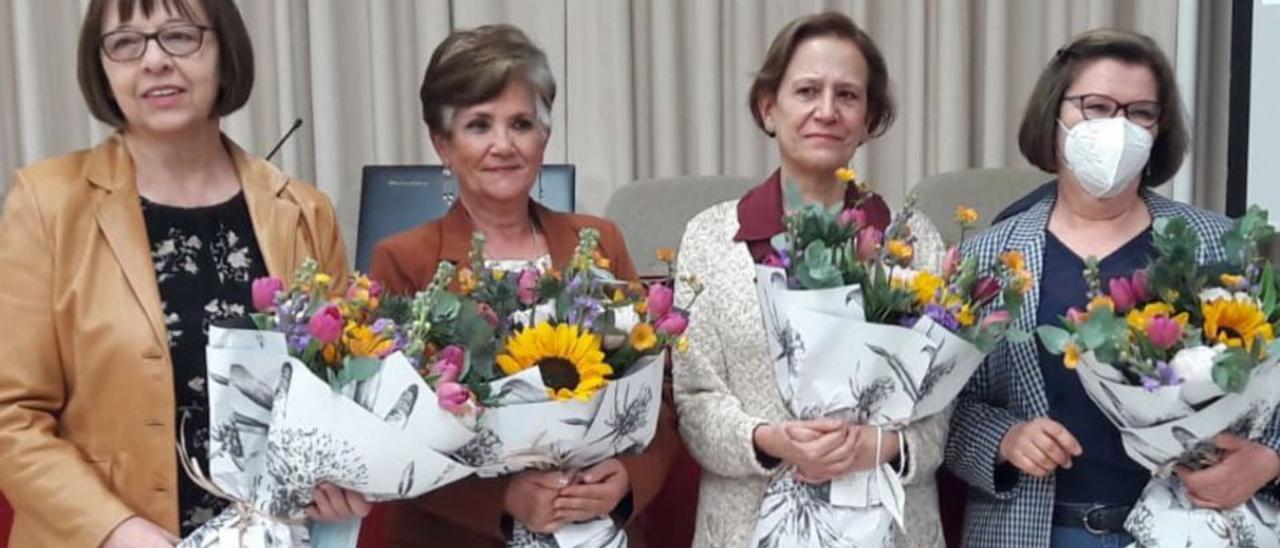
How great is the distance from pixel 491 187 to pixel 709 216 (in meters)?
0.34

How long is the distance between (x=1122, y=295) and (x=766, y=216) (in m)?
0.51

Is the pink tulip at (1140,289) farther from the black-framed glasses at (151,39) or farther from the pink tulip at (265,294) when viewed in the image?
the black-framed glasses at (151,39)

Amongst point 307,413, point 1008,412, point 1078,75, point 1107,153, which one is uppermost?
point 1078,75

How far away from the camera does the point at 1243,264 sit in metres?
1.52

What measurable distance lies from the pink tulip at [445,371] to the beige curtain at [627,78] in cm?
309

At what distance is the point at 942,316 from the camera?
1462 mm

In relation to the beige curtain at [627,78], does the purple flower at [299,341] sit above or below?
below

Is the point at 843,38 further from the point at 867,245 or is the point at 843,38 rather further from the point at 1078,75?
the point at 867,245

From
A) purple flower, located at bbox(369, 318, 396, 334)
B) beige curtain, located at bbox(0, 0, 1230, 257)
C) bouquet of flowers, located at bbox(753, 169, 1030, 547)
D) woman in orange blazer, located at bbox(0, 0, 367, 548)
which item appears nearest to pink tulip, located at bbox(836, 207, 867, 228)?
bouquet of flowers, located at bbox(753, 169, 1030, 547)

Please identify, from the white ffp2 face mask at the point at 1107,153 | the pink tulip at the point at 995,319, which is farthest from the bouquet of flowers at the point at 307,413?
the white ffp2 face mask at the point at 1107,153

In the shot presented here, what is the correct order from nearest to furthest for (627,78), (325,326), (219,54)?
(325,326) < (219,54) < (627,78)

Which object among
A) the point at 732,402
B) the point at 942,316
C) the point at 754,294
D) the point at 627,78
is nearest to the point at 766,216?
the point at 754,294

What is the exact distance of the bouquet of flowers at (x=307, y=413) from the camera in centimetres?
129

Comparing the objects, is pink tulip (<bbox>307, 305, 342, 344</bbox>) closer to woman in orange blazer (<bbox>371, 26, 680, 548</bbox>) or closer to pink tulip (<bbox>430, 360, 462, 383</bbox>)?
pink tulip (<bbox>430, 360, 462, 383</bbox>)
